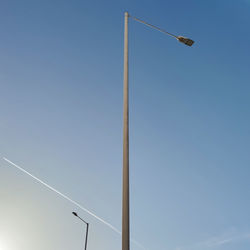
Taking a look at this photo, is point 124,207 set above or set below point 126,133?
below

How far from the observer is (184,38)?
10133mm

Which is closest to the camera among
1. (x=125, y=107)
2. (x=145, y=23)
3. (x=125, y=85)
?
(x=125, y=107)

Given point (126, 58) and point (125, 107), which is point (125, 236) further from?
point (126, 58)

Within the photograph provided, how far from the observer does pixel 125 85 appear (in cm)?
738

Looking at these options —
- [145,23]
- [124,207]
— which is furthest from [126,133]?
[145,23]

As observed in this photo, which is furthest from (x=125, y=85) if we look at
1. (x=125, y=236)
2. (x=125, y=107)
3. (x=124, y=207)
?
(x=125, y=236)

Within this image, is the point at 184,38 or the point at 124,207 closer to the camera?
the point at 124,207

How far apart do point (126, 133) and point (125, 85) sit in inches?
62.8

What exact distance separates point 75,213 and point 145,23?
2050 centimetres

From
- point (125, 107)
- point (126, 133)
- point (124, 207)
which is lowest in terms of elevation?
point (124, 207)

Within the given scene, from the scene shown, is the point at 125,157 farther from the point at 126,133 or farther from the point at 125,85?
the point at 125,85

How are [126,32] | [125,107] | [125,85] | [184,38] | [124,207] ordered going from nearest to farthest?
[124,207] → [125,107] → [125,85] → [126,32] → [184,38]

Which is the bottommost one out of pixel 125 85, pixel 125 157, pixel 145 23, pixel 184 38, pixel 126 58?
pixel 125 157

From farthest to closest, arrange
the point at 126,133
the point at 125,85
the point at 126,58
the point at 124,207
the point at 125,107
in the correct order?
the point at 126,58
the point at 125,85
the point at 125,107
the point at 126,133
the point at 124,207
